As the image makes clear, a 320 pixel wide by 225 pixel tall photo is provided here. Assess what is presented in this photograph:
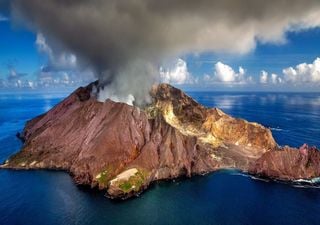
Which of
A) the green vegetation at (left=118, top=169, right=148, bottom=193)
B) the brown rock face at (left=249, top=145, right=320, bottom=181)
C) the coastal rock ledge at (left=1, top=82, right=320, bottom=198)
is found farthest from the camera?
the brown rock face at (left=249, top=145, right=320, bottom=181)

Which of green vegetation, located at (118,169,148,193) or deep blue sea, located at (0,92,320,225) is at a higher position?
green vegetation, located at (118,169,148,193)

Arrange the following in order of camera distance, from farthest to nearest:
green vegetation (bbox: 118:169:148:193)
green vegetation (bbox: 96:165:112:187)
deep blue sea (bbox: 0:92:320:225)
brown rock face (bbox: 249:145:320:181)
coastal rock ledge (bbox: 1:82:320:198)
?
brown rock face (bbox: 249:145:320:181) → coastal rock ledge (bbox: 1:82:320:198) → green vegetation (bbox: 96:165:112:187) → green vegetation (bbox: 118:169:148:193) → deep blue sea (bbox: 0:92:320:225)

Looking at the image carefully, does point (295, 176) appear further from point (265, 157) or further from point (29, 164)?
point (29, 164)

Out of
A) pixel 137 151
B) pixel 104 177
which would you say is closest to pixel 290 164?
pixel 137 151

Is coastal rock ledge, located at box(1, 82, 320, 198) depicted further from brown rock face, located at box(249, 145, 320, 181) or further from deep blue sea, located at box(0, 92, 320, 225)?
deep blue sea, located at box(0, 92, 320, 225)

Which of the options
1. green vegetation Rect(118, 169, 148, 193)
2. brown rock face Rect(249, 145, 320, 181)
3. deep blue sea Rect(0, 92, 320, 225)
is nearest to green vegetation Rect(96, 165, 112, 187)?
deep blue sea Rect(0, 92, 320, 225)

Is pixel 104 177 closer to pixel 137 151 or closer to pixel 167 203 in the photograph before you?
pixel 137 151

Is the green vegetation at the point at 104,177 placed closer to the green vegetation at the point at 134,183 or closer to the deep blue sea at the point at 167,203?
the deep blue sea at the point at 167,203

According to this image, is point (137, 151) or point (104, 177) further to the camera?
point (137, 151)
